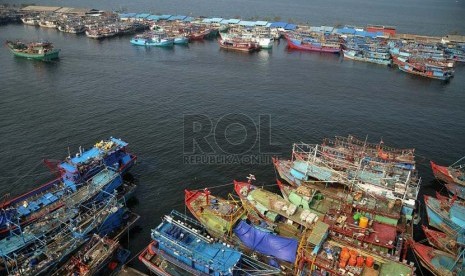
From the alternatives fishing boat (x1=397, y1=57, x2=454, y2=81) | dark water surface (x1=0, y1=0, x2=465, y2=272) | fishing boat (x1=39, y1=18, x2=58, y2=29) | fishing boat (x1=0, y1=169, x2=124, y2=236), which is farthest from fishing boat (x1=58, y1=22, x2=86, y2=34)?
fishing boat (x1=397, y1=57, x2=454, y2=81)

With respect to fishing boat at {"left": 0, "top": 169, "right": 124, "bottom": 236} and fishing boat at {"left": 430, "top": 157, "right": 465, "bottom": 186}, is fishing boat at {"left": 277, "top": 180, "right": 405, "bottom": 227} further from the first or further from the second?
→ fishing boat at {"left": 0, "top": 169, "right": 124, "bottom": 236}

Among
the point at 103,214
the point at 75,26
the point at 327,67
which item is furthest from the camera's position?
the point at 75,26

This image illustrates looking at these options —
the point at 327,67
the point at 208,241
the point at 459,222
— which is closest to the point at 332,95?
the point at 327,67

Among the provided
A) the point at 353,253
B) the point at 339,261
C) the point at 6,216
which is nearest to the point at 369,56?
the point at 353,253

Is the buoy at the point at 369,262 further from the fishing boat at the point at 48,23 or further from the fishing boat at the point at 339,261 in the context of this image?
the fishing boat at the point at 48,23

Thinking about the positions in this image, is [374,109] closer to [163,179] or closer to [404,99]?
[404,99]

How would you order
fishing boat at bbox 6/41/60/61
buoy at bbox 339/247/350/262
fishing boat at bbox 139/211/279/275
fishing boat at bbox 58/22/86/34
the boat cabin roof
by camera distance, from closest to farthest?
buoy at bbox 339/247/350/262 < the boat cabin roof < fishing boat at bbox 139/211/279/275 < fishing boat at bbox 6/41/60/61 < fishing boat at bbox 58/22/86/34

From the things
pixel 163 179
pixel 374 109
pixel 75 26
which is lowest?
pixel 163 179
